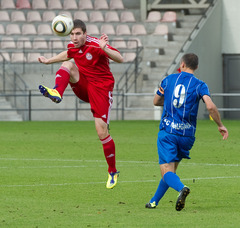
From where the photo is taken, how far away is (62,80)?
9.69 m

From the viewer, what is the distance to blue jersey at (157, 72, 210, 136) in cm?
790

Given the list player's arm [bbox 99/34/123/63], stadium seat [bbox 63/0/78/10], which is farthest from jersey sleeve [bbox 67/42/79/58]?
stadium seat [bbox 63/0/78/10]

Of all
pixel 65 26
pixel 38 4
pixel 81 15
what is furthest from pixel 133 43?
pixel 65 26

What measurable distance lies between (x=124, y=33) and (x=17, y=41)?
176 inches

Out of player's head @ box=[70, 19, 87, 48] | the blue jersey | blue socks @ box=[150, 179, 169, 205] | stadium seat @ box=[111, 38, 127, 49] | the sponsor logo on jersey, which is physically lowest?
blue socks @ box=[150, 179, 169, 205]

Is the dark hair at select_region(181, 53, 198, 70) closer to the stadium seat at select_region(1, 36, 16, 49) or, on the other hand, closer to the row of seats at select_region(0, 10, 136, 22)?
the stadium seat at select_region(1, 36, 16, 49)

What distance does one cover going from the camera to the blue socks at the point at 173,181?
758cm

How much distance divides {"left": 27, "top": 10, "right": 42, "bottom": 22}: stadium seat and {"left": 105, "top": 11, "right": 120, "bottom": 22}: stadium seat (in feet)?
9.14

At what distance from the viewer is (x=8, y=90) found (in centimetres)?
2911

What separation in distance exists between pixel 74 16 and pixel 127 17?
87.2 inches

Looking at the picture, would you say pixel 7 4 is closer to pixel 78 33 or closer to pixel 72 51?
pixel 72 51

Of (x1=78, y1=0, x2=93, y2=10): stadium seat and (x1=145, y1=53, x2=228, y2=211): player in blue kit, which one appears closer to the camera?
(x1=145, y1=53, x2=228, y2=211): player in blue kit

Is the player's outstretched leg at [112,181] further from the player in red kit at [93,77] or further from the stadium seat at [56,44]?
the stadium seat at [56,44]

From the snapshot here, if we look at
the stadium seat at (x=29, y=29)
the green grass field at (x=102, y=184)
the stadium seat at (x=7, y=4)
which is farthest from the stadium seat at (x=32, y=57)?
the green grass field at (x=102, y=184)
